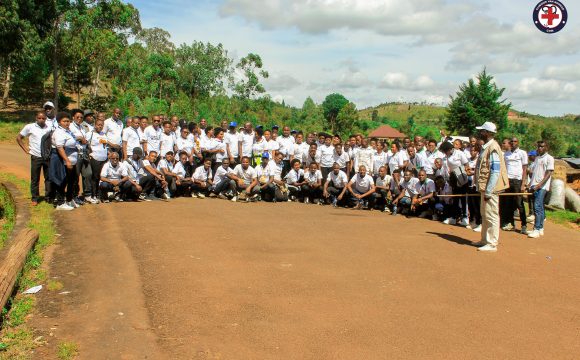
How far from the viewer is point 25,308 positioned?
4867mm

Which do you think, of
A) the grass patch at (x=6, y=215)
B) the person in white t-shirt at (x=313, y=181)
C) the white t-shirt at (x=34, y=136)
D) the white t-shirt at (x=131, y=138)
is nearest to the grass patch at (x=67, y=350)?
the grass patch at (x=6, y=215)

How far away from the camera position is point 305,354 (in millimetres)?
4094

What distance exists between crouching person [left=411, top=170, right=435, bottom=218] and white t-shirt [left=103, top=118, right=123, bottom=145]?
6.83 metres

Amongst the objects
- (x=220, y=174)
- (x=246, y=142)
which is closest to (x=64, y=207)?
(x=220, y=174)

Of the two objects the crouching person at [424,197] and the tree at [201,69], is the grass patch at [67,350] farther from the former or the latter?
the tree at [201,69]

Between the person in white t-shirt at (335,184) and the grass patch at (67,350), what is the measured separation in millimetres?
8703

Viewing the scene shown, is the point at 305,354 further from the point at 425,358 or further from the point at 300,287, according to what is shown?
the point at 300,287

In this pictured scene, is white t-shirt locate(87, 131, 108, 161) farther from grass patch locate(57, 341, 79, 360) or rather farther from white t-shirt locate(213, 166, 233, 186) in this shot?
grass patch locate(57, 341, 79, 360)

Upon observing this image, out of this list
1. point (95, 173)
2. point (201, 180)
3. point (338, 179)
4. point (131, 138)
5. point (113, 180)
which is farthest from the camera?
point (338, 179)

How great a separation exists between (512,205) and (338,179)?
4.16 meters

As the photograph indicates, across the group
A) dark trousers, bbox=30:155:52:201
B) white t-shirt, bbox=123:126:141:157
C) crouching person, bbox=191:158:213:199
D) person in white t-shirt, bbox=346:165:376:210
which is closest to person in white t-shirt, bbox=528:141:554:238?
person in white t-shirt, bbox=346:165:376:210

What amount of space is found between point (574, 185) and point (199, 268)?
15089 millimetres

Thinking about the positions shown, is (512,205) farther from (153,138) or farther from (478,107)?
(478,107)

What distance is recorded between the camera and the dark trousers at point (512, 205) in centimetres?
958
